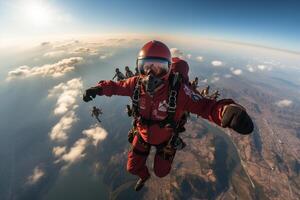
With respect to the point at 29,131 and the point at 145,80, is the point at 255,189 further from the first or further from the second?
the point at 29,131

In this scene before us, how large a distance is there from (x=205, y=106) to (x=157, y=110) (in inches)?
41.3

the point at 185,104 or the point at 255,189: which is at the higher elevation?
the point at 185,104

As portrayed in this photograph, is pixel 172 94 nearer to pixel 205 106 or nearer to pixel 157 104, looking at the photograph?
pixel 157 104

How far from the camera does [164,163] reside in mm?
4648

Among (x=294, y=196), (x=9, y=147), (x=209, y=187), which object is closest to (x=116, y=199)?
(x=209, y=187)

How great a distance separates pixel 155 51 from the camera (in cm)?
341

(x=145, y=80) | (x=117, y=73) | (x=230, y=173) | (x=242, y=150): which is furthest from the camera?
(x=242, y=150)

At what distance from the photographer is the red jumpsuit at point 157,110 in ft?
9.88

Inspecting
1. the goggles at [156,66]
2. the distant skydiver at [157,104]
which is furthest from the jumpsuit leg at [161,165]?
the goggles at [156,66]

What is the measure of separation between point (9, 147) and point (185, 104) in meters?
220

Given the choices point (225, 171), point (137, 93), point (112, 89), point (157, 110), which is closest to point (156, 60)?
point (137, 93)

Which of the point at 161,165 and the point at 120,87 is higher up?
the point at 120,87

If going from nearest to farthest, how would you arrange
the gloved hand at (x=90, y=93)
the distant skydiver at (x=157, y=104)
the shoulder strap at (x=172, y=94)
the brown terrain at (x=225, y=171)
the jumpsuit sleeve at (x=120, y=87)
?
the distant skydiver at (x=157, y=104), the shoulder strap at (x=172, y=94), the gloved hand at (x=90, y=93), the jumpsuit sleeve at (x=120, y=87), the brown terrain at (x=225, y=171)

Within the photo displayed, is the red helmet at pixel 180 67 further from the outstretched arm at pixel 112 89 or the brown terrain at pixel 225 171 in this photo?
the brown terrain at pixel 225 171
